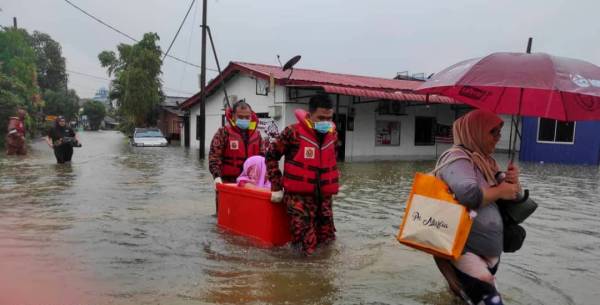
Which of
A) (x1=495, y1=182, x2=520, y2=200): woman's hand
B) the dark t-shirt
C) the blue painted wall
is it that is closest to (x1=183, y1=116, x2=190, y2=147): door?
the dark t-shirt

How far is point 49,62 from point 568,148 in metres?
67.8

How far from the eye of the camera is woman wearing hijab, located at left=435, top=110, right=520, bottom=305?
274cm

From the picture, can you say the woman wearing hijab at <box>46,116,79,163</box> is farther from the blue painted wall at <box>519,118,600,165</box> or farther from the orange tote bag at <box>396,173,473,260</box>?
the blue painted wall at <box>519,118,600,165</box>

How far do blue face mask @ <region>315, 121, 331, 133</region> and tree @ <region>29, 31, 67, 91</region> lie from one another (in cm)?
7018

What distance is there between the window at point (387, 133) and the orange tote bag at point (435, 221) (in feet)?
56.2

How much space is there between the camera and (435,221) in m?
2.76

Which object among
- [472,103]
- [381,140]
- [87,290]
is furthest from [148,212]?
[381,140]

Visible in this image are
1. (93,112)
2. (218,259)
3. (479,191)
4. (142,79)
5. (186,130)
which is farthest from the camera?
(93,112)

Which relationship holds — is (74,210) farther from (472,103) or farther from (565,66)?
(565,66)

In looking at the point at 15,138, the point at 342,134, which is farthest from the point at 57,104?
the point at 342,134

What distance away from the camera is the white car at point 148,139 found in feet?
86.5

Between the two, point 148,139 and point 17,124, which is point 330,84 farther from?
point 148,139

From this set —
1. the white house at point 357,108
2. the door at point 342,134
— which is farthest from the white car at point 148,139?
the door at point 342,134

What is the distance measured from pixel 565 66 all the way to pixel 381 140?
17299 mm
